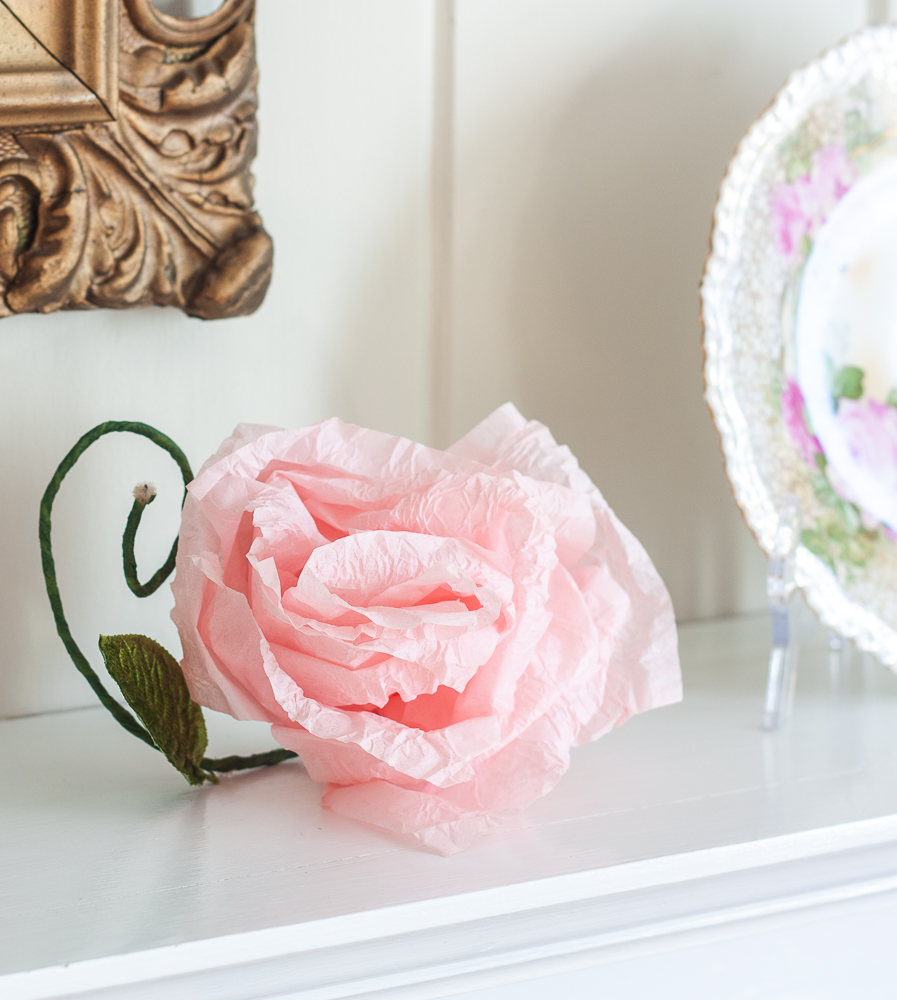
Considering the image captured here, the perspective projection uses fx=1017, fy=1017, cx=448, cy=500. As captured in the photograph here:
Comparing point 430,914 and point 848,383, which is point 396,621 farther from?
point 848,383

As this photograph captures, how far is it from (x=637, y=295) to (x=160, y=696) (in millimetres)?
373

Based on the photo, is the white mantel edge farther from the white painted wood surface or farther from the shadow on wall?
the shadow on wall

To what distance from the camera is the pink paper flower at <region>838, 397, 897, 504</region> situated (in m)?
0.50

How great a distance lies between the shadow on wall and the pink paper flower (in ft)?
0.43

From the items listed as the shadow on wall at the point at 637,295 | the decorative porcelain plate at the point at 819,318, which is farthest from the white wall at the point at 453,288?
the decorative porcelain plate at the point at 819,318

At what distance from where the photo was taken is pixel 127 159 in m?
0.46

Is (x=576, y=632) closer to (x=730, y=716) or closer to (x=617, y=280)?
(x=730, y=716)

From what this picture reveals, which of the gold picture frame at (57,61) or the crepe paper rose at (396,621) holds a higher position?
the gold picture frame at (57,61)

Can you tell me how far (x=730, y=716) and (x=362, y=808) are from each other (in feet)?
0.66

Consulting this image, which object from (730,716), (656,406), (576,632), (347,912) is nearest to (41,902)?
(347,912)

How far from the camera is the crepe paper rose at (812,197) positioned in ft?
1.65

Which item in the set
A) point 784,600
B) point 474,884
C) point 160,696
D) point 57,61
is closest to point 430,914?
point 474,884

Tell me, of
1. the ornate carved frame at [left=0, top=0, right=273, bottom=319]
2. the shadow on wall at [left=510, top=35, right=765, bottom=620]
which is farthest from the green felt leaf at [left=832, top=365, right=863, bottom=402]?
the ornate carved frame at [left=0, top=0, right=273, bottom=319]

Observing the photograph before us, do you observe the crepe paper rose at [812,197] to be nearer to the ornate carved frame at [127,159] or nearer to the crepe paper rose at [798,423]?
the crepe paper rose at [798,423]
